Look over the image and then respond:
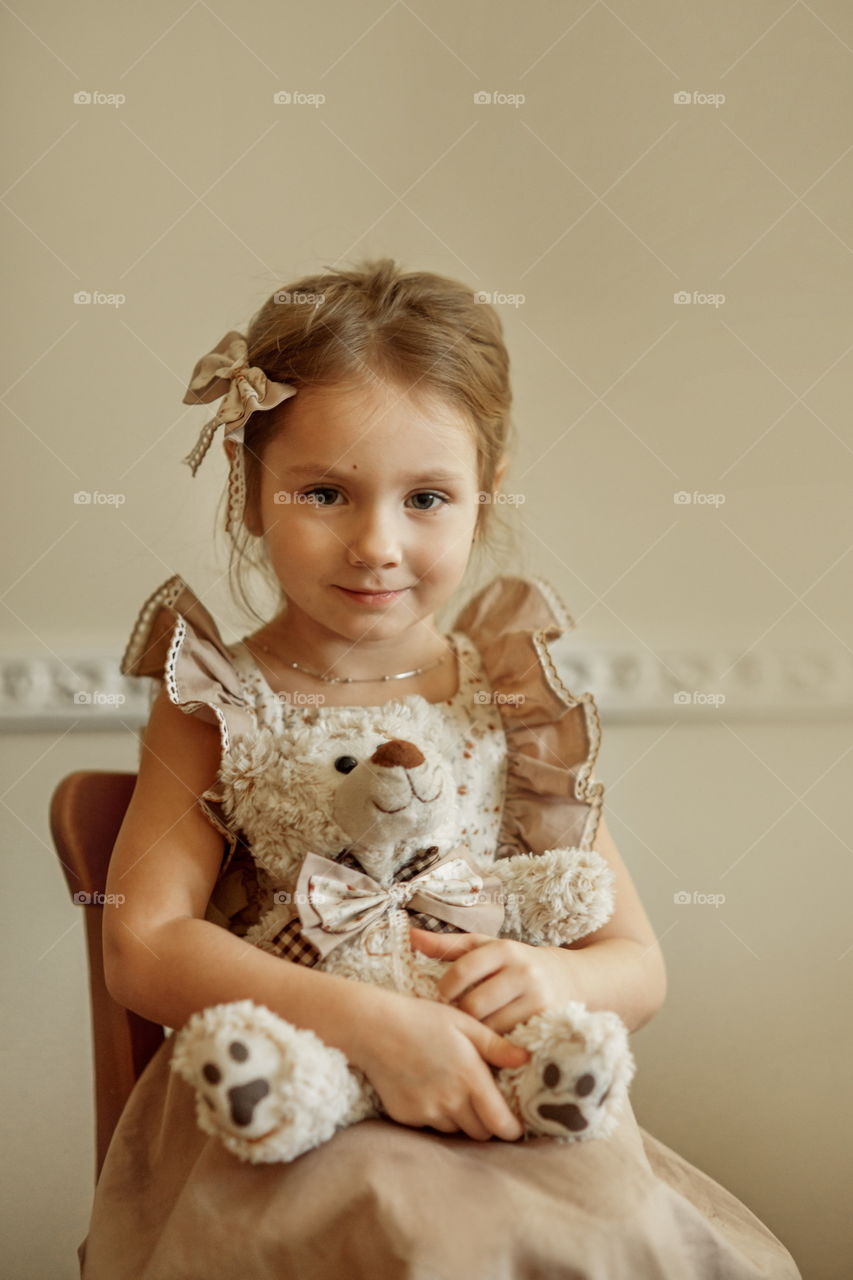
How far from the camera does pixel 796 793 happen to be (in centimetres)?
129

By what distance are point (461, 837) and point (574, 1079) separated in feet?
0.83

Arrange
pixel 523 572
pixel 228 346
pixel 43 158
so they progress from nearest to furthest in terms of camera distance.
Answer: pixel 228 346 < pixel 43 158 < pixel 523 572

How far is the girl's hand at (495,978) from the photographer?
2.60 feet

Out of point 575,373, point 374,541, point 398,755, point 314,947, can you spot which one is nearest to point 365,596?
Result: point 374,541

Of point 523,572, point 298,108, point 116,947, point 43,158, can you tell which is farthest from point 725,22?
point 116,947

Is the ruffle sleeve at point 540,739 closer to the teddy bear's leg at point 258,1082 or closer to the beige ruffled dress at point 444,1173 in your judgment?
the beige ruffled dress at point 444,1173

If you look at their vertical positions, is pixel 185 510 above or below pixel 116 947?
above

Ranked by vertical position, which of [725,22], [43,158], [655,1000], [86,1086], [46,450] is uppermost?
[725,22]

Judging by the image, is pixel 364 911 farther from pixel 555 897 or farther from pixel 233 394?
pixel 233 394

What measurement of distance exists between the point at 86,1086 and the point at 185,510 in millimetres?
620

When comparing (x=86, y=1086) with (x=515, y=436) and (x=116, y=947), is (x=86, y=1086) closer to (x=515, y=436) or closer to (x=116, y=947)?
(x=116, y=947)

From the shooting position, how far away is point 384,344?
91cm

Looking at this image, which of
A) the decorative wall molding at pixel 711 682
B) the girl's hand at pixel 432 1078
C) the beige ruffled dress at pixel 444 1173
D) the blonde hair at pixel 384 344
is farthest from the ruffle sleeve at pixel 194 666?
the decorative wall molding at pixel 711 682

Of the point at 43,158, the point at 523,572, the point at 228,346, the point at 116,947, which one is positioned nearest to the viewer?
the point at 116,947
